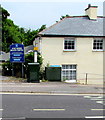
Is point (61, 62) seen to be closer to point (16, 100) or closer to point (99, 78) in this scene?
point (99, 78)

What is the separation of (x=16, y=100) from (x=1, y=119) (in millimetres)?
3603

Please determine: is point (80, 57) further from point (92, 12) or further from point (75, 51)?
point (92, 12)

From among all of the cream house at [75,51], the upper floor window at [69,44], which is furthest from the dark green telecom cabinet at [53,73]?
the upper floor window at [69,44]

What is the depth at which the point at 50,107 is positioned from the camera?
11133 mm

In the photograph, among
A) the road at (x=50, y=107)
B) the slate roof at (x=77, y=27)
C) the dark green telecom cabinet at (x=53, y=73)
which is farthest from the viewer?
the slate roof at (x=77, y=27)

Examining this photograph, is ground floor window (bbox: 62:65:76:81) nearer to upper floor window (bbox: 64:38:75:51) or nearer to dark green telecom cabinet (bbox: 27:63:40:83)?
upper floor window (bbox: 64:38:75:51)

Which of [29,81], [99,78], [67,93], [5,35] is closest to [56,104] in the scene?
[67,93]

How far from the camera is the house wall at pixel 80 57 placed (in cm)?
2369

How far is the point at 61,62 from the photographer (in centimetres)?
2409

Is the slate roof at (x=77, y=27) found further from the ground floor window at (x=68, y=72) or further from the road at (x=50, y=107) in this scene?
the road at (x=50, y=107)

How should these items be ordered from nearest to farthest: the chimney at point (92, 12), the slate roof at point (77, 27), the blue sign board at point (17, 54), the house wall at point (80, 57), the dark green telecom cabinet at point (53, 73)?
1. the dark green telecom cabinet at point (53, 73)
2. the blue sign board at point (17, 54)
3. the house wall at point (80, 57)
4. the slate roof at point (77, 27)
5. the chimney at point (92, 12)

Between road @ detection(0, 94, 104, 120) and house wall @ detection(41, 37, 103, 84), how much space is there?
1070cm

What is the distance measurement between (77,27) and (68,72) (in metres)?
4.59

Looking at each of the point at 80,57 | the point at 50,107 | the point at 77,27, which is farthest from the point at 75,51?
the point at 50,107
